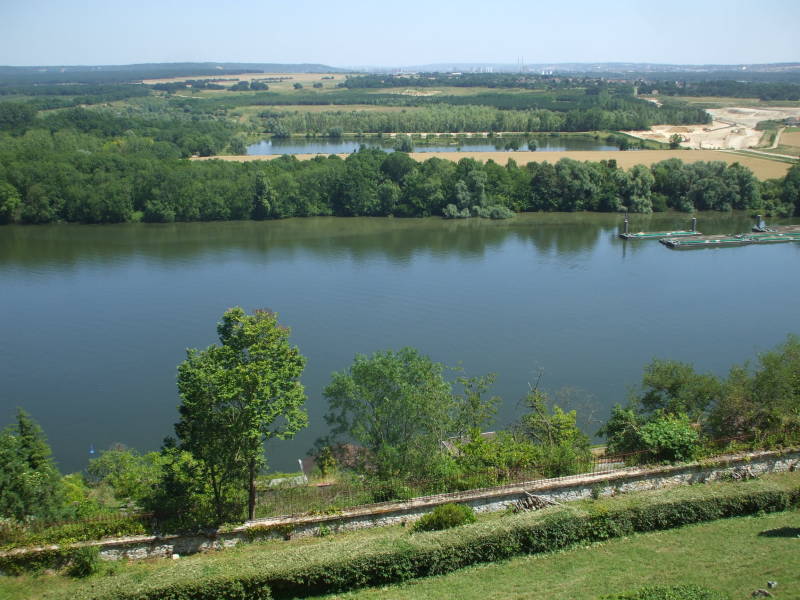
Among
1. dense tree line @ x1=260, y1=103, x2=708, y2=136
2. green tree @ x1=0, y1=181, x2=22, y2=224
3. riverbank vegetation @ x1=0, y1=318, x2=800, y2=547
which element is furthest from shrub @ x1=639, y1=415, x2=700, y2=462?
dense tree line @ x1=260, y1=103, x2=708, y2=136

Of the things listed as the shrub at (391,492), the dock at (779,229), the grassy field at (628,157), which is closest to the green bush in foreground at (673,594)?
the shrub at (391,492)

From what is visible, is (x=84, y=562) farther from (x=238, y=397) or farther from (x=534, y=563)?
(x=534, y=563)

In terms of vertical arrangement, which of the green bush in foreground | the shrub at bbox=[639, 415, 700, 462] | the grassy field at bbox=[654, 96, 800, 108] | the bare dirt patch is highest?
the grassy field at bbox=[654, 96, 800, 108]

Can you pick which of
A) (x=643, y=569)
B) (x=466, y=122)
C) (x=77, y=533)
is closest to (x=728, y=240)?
(x=643, y=569)

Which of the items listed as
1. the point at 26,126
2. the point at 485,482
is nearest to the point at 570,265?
the point at 485,482

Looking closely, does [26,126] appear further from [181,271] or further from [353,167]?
[181,271]

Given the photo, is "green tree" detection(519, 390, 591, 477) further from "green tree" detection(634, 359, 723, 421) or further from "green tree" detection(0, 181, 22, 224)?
"green tree" detection(0, 181, 22, 224)
